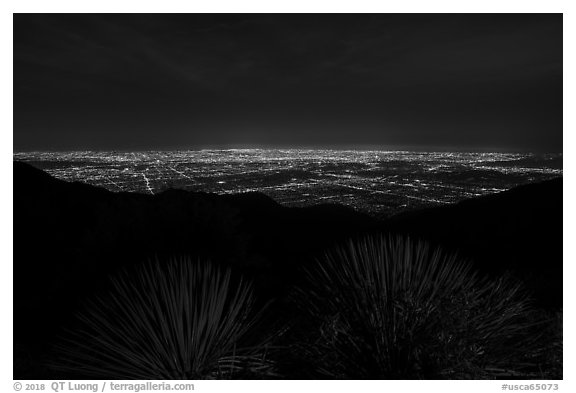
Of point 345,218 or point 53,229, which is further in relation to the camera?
point 53,229

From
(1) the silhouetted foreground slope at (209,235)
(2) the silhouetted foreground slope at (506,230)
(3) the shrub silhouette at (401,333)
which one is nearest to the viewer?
(3) the shrub silhouette at (401,333)

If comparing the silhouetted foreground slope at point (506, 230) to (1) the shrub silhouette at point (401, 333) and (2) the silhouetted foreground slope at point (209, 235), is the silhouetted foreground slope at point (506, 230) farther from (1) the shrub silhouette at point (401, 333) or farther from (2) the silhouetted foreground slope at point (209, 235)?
(1) the shrub silhouette at point (401, 333)

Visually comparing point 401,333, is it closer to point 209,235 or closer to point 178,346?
point 178,346

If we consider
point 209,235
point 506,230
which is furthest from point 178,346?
→ point 506,230

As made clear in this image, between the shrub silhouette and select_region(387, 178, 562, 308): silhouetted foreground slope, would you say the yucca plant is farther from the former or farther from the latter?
select_region(387, 178, 562, 308): silhouetted foreground slope

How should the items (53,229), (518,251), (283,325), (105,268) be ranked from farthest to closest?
1. (53,229)
2. (518,251)
3. (105,268)
4. (283,325)

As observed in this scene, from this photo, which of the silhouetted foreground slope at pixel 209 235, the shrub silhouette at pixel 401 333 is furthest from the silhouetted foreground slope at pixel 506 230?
the shrub silhouette at pixel 401 333

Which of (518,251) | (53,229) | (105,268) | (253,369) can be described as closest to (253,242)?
(105,268)

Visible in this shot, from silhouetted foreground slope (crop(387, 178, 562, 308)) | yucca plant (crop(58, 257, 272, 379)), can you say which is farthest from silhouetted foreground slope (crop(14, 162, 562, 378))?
yucca plant (crop(58, 257, 272, 379))
